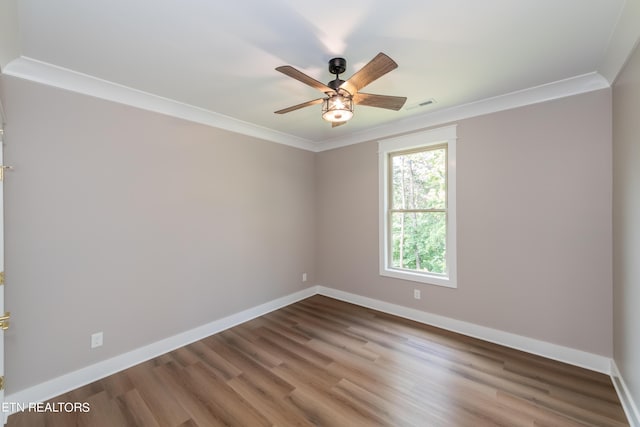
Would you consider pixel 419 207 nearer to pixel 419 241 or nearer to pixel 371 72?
pixel 419 241

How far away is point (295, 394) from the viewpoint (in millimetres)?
2143

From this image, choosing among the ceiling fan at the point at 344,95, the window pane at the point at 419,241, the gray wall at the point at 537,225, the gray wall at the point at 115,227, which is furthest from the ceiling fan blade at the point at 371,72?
the window pane at the point at 419,241

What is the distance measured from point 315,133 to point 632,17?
10.2 feet

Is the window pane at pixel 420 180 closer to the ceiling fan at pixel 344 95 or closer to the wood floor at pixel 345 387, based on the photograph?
the ceiling fan at pixel 344 95

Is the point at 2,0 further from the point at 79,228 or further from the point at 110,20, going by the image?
the point at 79,228

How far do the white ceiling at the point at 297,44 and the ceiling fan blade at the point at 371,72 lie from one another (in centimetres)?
27

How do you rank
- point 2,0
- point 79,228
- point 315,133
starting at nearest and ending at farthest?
point 2,0 → point 79,228 → point 315,133

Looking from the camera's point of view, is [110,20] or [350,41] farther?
[350,41]

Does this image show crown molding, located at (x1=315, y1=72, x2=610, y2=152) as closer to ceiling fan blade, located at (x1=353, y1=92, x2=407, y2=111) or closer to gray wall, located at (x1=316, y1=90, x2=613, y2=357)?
gray wall, located at (x1=316, y1=90, x2=613, y2=357)

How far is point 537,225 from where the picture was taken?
267 centimetres

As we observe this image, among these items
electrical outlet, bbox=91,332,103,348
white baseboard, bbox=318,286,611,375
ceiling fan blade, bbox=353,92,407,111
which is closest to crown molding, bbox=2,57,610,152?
ceiling fan blade, bbox=353,92,407,111

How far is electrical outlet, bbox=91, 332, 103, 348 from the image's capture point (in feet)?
7.72

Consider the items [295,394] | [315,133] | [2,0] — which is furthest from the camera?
[315,133]

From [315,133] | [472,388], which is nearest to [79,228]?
[315,133]
